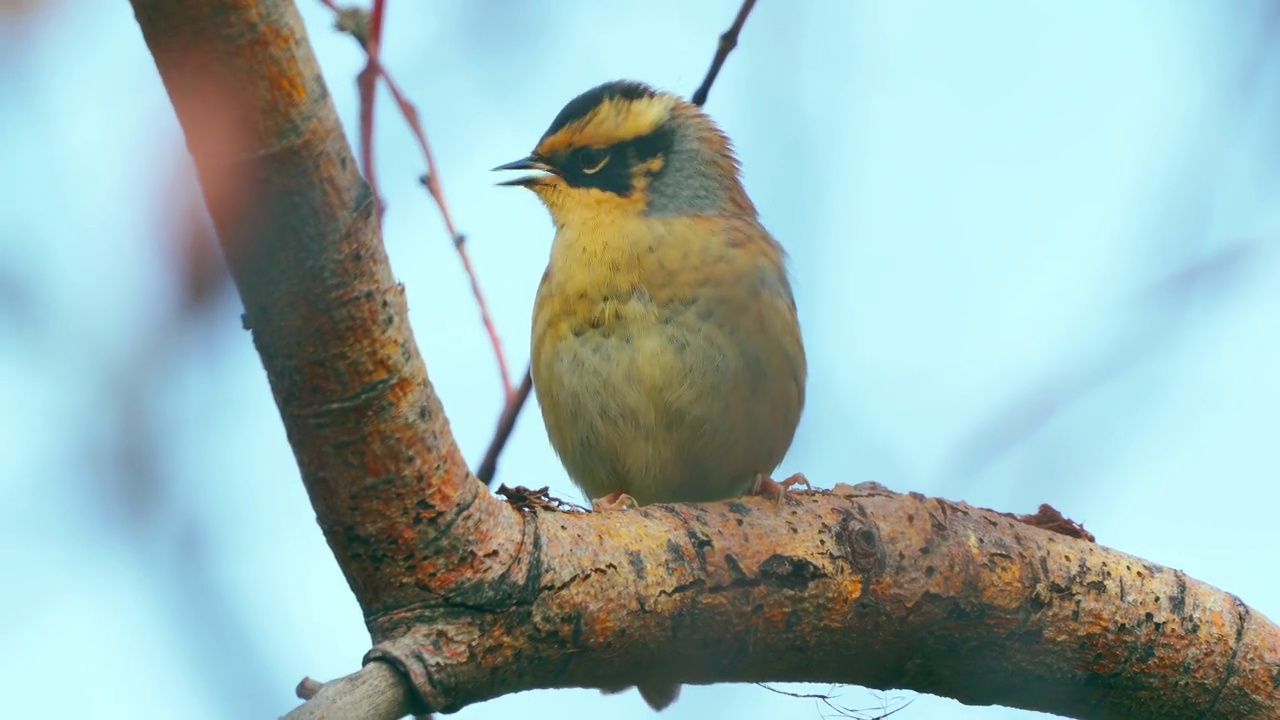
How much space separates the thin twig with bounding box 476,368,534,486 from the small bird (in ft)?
2.70

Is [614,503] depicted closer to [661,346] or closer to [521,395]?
[661,346]

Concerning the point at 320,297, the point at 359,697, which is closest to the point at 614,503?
the point at 359,697

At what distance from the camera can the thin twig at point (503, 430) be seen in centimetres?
454

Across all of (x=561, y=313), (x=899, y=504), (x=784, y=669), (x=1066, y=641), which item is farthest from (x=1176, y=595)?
(x=561, y=313)

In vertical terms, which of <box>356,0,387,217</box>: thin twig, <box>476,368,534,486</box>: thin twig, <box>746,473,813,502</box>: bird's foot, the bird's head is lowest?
<box>746,473,813,502</box>: bird's foot

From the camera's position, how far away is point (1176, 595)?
459cm

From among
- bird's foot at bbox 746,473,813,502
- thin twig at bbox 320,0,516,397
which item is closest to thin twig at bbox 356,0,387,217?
thin twig at bbox 320,0,516,397

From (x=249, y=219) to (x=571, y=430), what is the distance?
3203 mm

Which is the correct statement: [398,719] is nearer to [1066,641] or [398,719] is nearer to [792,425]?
[1066,641]

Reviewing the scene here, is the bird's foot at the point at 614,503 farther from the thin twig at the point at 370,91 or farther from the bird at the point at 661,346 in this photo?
the thin twig at the point at 370,91

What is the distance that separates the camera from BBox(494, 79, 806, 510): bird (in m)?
5.54

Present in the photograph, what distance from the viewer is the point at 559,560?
3.73m

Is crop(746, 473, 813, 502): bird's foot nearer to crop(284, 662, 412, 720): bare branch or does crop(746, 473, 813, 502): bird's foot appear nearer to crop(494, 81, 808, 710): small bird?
crop(494, 81, 808, 710): small bird

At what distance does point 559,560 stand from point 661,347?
191 centimetres
